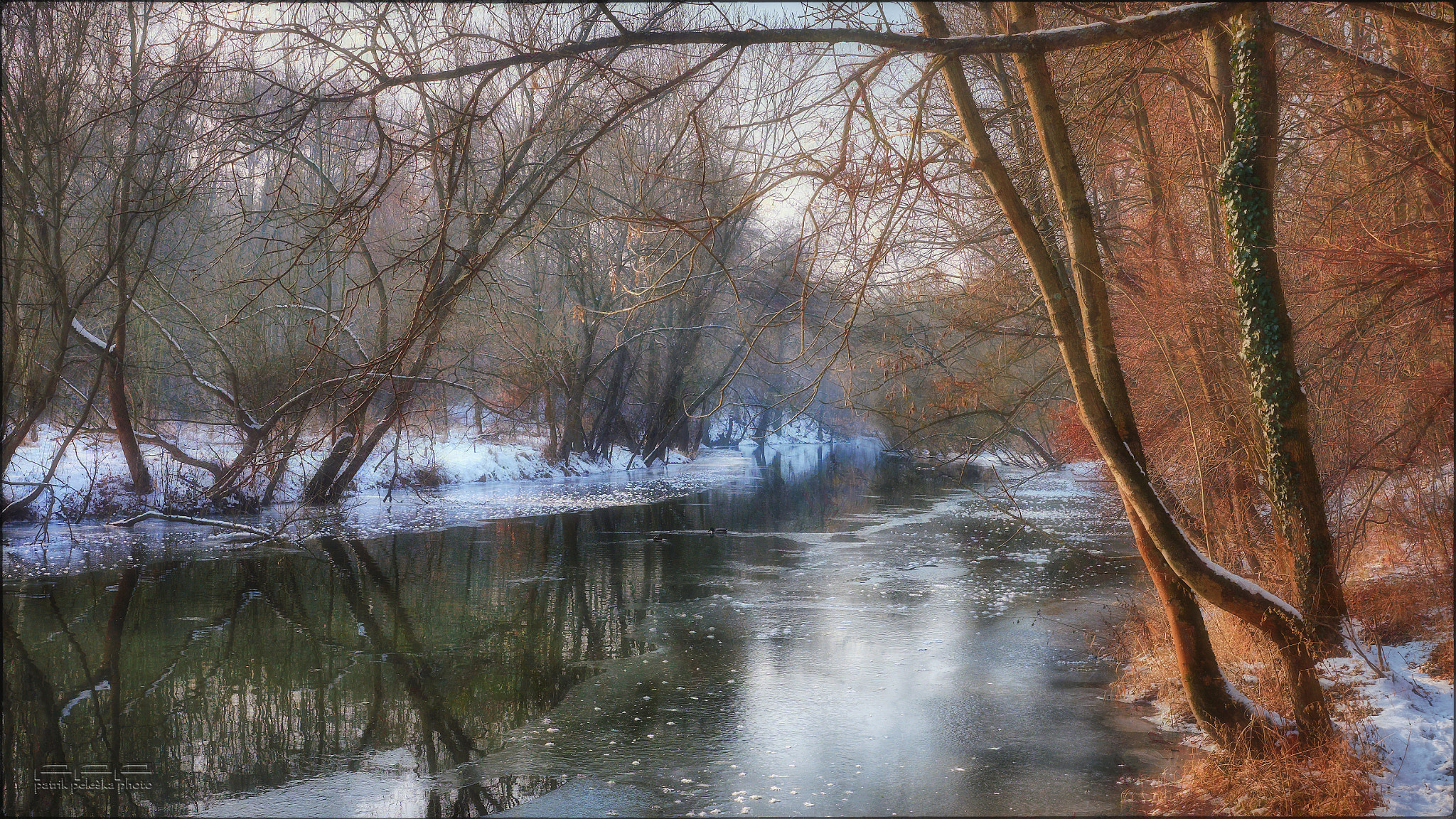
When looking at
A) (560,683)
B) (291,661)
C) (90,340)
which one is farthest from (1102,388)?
(90,340)

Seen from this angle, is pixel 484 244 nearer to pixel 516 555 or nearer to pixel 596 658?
pixel 516 555

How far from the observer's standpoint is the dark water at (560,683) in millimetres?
6328

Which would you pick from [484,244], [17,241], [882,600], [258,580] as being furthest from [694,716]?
[484,244]

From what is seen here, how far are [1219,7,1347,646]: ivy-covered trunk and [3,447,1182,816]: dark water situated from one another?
1825mm

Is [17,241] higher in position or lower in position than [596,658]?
higher

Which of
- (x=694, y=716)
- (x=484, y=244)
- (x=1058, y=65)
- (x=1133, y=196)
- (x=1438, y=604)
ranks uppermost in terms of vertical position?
(x=484, y=244)

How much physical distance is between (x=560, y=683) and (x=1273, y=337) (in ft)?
21.8

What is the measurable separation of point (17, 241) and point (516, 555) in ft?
29.1

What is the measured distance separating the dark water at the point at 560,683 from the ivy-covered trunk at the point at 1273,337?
1825 mm

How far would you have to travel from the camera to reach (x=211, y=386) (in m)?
18.8

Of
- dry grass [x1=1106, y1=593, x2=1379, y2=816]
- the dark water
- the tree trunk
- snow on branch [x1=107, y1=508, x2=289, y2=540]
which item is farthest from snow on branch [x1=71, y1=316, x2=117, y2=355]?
dry grass [x1=1106, y1=593, x2=1379, y2=816]

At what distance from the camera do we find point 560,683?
881 cm

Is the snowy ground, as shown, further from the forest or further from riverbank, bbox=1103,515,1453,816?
riverbank, bbox=1103,515,1453,816

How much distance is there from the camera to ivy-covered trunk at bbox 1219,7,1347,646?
592 cm
